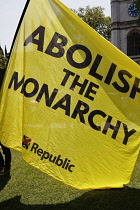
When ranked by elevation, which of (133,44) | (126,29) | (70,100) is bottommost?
(70,100)

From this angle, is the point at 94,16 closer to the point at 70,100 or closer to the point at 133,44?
the point at 133,44

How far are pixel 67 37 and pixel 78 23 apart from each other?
269 millimetres

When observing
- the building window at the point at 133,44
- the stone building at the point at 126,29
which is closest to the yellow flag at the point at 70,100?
the stone building at the point at 126,29

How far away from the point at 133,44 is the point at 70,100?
40117 millimetres

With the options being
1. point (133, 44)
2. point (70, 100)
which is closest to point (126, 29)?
point (133, 44)

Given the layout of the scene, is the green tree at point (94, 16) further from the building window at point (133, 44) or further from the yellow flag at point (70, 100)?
the yellow flag at point (70, 100)

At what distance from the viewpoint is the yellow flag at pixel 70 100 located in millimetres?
3561

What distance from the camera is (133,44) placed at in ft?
134

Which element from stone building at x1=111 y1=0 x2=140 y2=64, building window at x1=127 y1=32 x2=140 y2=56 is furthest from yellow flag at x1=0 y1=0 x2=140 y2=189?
building window at x1=127 y1=32 x2=140 y2=56

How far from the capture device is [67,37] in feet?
11.9

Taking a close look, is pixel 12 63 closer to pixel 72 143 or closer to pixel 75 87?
pixel 75 87

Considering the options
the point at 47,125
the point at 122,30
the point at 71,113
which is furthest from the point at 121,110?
the point at 122,30

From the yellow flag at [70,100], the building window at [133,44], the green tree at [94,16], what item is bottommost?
the yellow flag at [70,100]

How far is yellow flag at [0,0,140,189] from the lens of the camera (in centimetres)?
356
